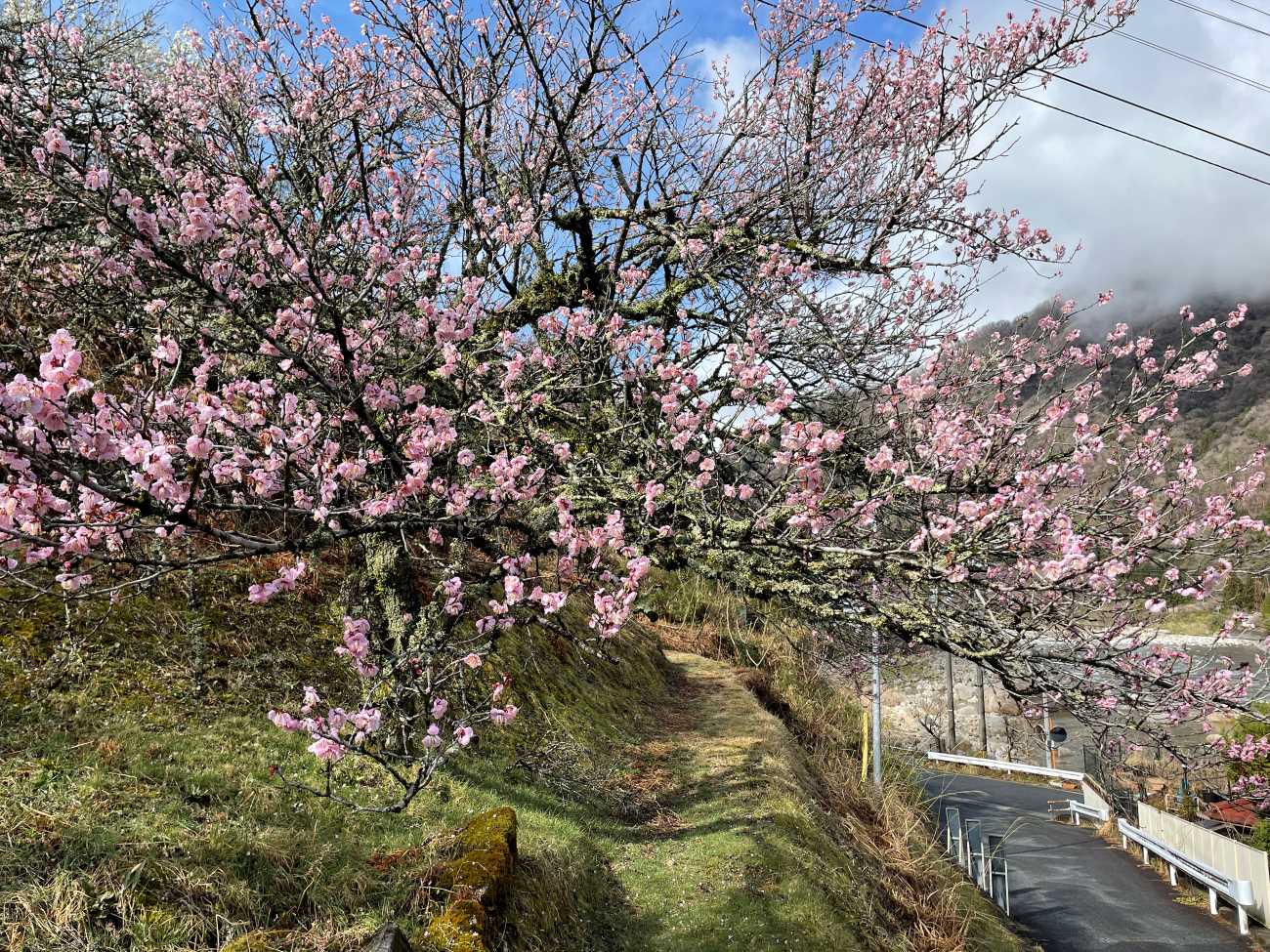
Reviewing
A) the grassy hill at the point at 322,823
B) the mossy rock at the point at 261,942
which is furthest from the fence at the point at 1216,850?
the mossy rock at the point at 261,942

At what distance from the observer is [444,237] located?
663 cm

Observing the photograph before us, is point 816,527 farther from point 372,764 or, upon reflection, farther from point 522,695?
point 522,695

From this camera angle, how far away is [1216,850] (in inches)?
506

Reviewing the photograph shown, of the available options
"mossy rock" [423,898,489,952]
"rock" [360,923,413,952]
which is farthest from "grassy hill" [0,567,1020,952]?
"rock" [360,923,413,952]

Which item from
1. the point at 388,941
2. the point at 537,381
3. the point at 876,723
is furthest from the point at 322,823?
the point at 876,723

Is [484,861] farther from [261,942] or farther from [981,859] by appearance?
[981,859]

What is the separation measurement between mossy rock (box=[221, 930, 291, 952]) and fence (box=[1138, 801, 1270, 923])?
14894mm

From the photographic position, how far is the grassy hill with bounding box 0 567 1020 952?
3.66 meters

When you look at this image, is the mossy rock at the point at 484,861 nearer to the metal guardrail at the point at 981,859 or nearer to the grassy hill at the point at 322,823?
the grassy hill at the point at 322,823

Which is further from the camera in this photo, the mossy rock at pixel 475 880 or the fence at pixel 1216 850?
the fence at pixel 1216 850

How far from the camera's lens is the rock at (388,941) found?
10.5 ft

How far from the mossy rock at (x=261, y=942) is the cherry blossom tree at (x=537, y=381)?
81cm

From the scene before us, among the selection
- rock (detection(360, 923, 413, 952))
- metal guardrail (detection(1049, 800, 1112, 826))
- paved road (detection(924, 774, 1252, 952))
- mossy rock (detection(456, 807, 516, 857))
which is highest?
mossy rock (detection(456, 807, 516, 857))

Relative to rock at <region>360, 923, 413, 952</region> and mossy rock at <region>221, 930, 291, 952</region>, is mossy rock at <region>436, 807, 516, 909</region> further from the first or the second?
mossy rock at <region>221, 930, 291, 952</region>
